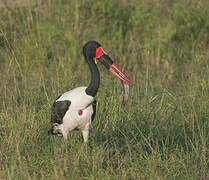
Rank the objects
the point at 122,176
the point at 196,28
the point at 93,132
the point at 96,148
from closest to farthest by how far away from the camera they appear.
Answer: the point at 122,176
the point at 96,148
the point at 93,132
the point at 196,28

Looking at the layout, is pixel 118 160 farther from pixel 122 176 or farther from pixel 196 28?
pixel 196 28

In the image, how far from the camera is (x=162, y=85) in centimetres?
621

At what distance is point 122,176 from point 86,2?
4053mm

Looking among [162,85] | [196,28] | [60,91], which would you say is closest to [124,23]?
[196,28]

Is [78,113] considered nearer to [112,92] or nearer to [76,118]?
[76,118]

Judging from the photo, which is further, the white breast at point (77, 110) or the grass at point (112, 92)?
the white breast at point (77, 110)

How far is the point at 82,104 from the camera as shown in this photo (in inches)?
168

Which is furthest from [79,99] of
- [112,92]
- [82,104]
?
[112,92]

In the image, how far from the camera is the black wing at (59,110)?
427 centimetres

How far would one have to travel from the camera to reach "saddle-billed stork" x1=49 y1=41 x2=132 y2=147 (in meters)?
4.26

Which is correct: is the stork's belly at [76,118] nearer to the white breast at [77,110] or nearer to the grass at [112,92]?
the white breast at [77,110]

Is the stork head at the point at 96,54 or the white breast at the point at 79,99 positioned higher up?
the stork head at the point at 96,54

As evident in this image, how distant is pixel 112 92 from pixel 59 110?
0.87 metres

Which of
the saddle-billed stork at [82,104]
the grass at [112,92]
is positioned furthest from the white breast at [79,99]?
the grass at [112,92]
